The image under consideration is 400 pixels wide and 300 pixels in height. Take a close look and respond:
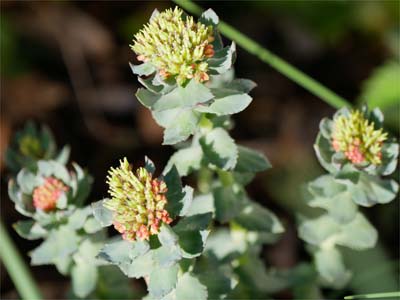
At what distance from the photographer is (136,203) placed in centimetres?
116

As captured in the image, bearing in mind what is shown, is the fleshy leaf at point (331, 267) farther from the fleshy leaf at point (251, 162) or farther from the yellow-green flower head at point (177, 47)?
the yellow-green flower head at point (177, 47)

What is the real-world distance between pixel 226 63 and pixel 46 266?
142 cm

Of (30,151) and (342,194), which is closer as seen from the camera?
(342,194)

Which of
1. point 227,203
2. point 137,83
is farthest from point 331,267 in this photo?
point 137,83

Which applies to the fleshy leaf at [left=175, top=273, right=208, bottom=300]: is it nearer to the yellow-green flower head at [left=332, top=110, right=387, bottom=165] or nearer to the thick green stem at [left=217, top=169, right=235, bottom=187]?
the thick green stem at [left=217, top=169, right=235, bottom=187]

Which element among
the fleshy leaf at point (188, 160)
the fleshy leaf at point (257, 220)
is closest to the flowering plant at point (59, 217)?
the fleshy leaf at point (188, 160)

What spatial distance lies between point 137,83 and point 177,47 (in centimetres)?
169

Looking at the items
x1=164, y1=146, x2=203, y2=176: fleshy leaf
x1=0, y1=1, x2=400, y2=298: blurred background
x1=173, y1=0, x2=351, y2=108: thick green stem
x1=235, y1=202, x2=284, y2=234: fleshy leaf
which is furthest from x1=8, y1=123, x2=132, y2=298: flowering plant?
x1=0, y1=1, x2=400, y2=298: blurred background

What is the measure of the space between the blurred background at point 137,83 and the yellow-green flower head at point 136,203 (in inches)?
53.1

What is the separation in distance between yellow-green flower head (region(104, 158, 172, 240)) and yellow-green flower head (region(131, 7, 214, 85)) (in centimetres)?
18

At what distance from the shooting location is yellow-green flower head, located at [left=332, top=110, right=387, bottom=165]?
137cm

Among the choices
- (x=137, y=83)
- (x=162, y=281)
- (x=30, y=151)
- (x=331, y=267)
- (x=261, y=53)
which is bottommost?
(x=162, y=281)

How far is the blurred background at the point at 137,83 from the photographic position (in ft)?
8.61

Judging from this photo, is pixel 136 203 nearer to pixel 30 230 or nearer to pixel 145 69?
pixel 145 69
